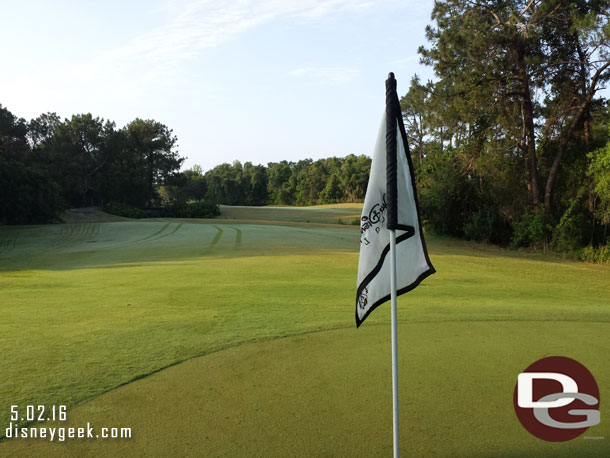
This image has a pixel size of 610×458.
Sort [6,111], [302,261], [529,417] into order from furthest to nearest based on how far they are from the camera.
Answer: [6,111] < [302,261] < [529,417]

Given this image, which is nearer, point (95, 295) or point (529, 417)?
point (529, 417)

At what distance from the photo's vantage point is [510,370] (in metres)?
3.85

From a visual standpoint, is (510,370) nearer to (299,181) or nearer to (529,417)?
(529,417)

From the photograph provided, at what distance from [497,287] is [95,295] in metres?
7.60

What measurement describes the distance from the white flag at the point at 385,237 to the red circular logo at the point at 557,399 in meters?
1.38

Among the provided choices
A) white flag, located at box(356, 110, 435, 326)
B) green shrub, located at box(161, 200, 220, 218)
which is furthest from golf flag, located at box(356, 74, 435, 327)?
green shrub, located at box(161, 200, 220, 218)

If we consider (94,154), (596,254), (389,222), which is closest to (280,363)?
(389,222)

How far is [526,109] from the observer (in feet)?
64.5

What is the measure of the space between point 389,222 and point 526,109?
20.2 metres

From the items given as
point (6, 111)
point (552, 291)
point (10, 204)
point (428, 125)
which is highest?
point (6, 111)

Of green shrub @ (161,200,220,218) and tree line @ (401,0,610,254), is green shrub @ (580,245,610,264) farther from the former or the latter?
green shrub @ (161,200,220,218)

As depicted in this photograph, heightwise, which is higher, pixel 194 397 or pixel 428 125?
pixel 428 125

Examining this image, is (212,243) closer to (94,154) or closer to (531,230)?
→ (531,230)

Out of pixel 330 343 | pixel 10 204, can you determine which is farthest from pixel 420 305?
pixel 10 204
